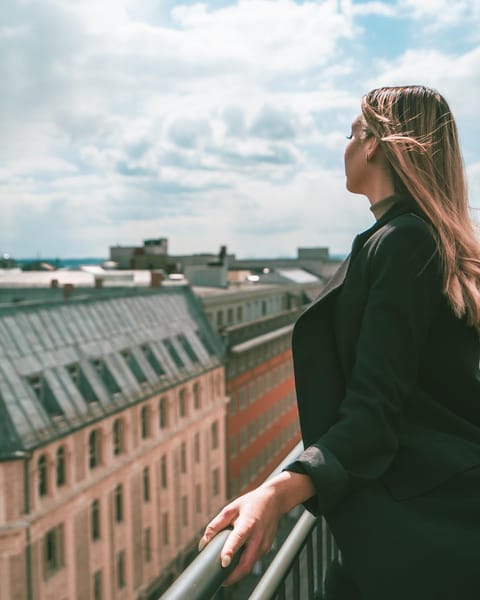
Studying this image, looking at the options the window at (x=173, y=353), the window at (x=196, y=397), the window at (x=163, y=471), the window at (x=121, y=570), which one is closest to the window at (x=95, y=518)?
the window at (x=121, y=570)

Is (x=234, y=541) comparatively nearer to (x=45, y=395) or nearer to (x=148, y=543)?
(x=45, y=395)

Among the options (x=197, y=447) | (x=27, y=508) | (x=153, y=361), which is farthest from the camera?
(x=197, y=447)

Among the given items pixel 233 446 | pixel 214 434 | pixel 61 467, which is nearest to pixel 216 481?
pixel 214 434

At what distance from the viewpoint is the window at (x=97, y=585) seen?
114 ft

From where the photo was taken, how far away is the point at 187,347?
4956 cm

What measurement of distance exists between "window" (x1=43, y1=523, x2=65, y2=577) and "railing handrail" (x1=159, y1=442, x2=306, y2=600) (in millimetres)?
31886

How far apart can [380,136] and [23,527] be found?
30.8 m

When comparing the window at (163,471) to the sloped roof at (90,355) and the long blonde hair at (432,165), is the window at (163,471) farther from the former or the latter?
the long blonde hair at (432,165)

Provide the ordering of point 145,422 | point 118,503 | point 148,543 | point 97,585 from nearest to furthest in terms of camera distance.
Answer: point 97,585, point 118,503, point 148,543, point 145,422

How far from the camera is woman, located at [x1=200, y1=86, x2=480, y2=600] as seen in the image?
1977 millimetres

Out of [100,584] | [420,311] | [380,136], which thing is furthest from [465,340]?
[100,584]

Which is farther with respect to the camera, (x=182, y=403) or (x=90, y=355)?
(x=182, y=403)

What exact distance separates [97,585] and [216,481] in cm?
1731

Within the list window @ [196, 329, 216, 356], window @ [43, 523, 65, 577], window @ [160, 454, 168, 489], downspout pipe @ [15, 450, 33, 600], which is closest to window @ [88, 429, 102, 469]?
window @ [43, 523, 65, 577]
